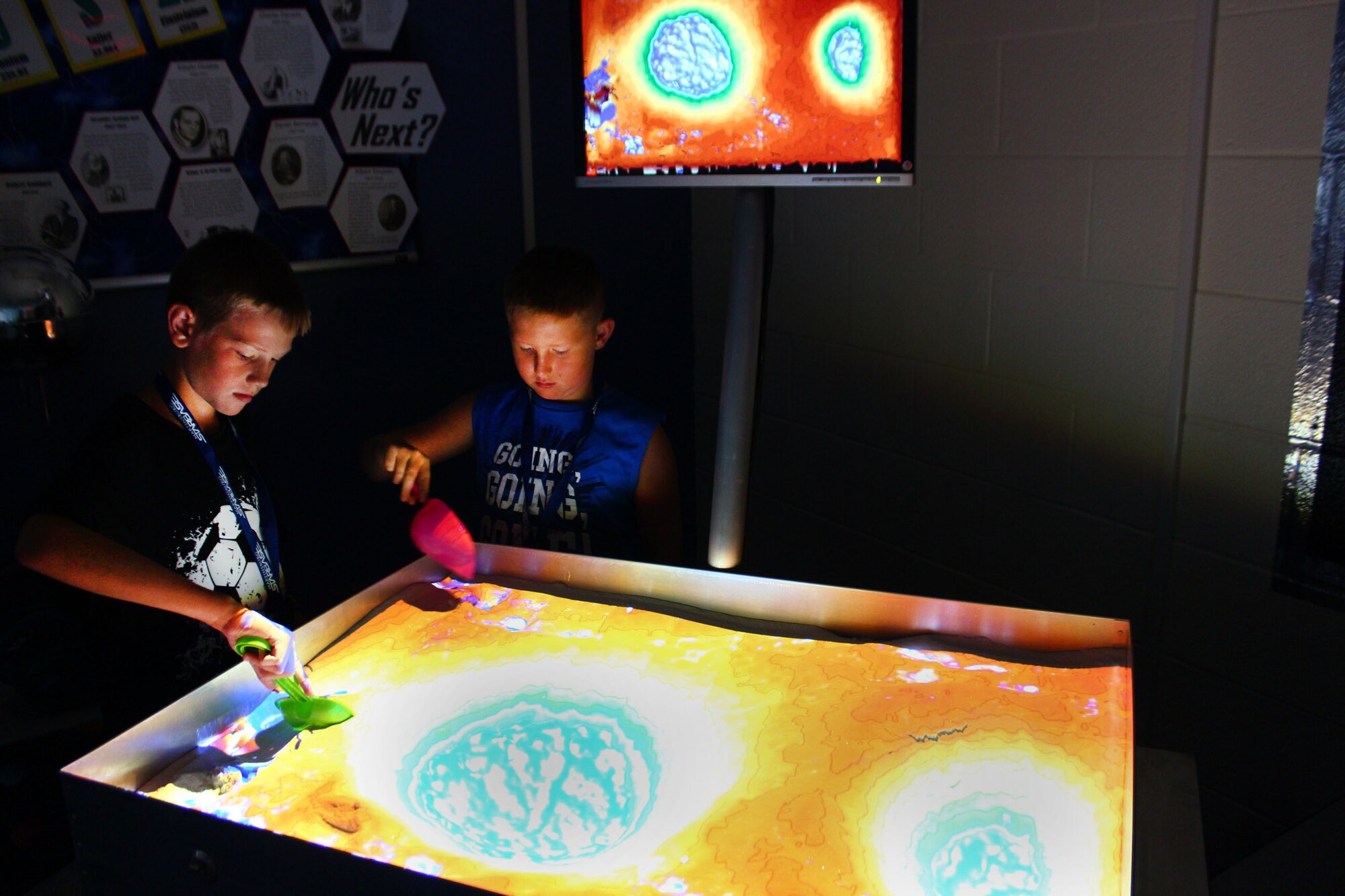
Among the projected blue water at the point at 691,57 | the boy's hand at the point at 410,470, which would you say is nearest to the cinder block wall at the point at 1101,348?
the projected blue water at the point at 691,57

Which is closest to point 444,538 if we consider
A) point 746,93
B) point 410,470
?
point 410,470

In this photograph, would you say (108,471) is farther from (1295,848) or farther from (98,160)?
Answer: (1295,848)

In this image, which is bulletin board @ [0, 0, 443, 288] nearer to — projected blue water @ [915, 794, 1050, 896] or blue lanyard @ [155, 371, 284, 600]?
blue lanyard @ [155, 371, 284, 600]

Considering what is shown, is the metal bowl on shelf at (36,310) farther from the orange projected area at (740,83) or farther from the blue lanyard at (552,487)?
the orange projected area at (740,83)

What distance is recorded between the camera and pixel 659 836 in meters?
0.89

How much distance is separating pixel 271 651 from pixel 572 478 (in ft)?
2.12

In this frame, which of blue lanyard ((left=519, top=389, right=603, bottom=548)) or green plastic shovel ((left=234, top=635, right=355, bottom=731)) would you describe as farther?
blue lanyard ((left=519, top=389, right=603, bottom=548))

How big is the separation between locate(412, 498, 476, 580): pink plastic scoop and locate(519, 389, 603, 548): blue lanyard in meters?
0.26

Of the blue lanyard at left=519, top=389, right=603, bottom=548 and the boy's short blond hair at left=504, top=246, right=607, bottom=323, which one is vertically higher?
the boy's short blond hair at left=504, top=246, right=607, bottom=323

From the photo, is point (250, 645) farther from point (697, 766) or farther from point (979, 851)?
point (979, 851)

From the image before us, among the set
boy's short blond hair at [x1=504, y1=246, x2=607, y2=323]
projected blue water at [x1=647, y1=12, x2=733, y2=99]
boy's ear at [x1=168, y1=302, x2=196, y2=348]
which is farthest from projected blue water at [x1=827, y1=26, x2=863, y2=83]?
boy's ear at [x1=168, y1=302, x2=196, y2=348]

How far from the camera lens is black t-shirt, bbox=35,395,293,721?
133 cm

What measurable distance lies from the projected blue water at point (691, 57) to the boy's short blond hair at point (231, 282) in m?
0.60

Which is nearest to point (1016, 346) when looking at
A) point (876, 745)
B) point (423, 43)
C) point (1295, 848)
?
point (1295, 848)
